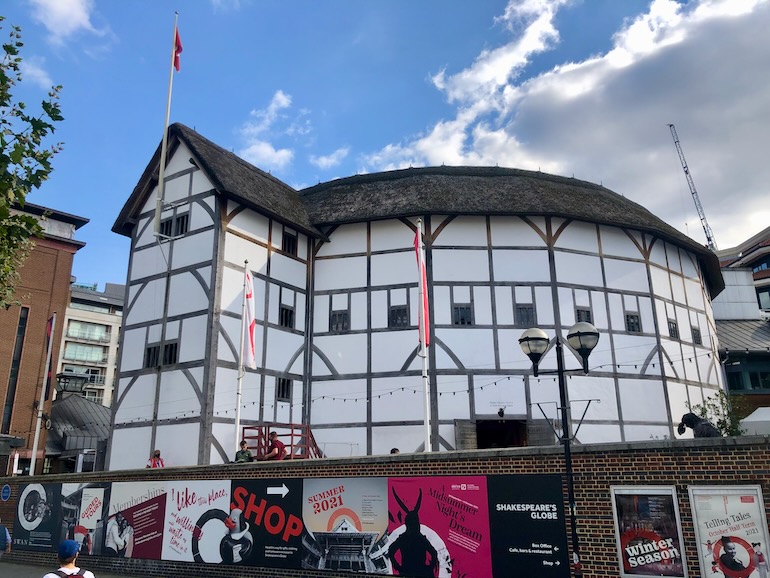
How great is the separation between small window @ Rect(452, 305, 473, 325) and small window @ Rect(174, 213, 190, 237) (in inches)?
439

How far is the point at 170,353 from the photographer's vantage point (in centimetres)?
2247

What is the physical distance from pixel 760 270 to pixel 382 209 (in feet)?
178

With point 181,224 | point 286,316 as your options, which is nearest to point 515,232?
point 286,316

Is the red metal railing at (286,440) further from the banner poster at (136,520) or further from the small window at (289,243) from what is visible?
the small window at (289,243)

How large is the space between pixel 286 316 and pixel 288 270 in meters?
1.98

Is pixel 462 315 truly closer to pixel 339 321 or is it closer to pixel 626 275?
pixel 339 321

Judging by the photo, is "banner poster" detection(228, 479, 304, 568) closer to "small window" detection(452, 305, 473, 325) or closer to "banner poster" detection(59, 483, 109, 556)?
"banner poster" detection(59, 483, 109, 556)

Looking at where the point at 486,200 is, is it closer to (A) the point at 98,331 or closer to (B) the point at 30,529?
(B) the point at 30,529

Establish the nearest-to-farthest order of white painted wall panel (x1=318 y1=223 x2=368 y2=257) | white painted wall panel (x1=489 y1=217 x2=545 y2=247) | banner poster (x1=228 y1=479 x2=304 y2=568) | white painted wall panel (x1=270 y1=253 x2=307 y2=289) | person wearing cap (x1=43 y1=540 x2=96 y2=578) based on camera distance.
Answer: person wearing cap (x1=43 y1=540 x2=96 y2=578)
banner poster (x1=228 y1=479 x2=304 y2=568)
white painted wall panel (x1=270 y1=253 x2=307 y2=289)
white painted wall panel (x1=489 y1=217 x2=545 y2=247)
white painted wall panel (x1=318 y1=223 x2=368 y2=257)

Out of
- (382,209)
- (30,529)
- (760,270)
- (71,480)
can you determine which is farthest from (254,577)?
(760,270)

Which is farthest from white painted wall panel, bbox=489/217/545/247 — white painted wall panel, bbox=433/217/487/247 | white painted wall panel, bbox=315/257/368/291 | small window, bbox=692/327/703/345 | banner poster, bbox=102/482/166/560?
banner poster, bbox=102/482/166/560

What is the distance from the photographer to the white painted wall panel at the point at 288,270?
24.6 meters

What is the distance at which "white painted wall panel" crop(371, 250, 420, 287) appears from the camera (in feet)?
82.1

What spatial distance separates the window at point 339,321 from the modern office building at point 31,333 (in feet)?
71.7
